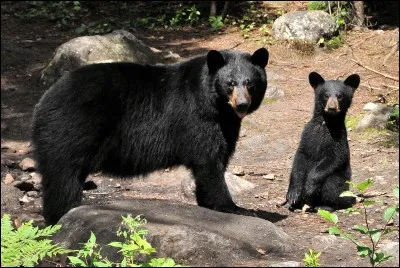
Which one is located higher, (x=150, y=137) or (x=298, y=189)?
(x=150, y=137)

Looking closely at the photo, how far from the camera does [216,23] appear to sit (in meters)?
16.5

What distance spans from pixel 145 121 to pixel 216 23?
9.89 meters

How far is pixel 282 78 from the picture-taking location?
13.0m

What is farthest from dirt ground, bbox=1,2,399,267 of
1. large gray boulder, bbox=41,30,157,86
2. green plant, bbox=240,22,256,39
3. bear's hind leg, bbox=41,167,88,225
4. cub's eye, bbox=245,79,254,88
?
cub's eye, bbox=245,79,254,88

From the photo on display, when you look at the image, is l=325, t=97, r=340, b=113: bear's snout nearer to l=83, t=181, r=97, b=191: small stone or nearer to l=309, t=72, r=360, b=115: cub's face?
l=309, t=72, r=360, b=115: cub's face

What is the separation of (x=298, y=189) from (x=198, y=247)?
2.62m

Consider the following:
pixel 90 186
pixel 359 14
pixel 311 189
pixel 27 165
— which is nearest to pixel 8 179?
pixel 27 165

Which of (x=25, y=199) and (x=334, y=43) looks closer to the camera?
(x=25, y=199)

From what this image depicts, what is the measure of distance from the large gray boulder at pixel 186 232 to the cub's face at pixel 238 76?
1.13m

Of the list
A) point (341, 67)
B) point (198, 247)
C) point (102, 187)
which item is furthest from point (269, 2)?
point (198, 247)

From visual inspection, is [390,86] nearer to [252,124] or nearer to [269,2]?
[252,124]

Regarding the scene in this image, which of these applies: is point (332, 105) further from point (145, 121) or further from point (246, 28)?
point (246, 28)

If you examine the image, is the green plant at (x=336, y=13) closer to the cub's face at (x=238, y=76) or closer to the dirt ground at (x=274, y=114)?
the dirt ground at (x=274, y=114)

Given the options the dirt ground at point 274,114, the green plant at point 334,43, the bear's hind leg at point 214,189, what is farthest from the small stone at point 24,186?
the green plant at point 334,43
